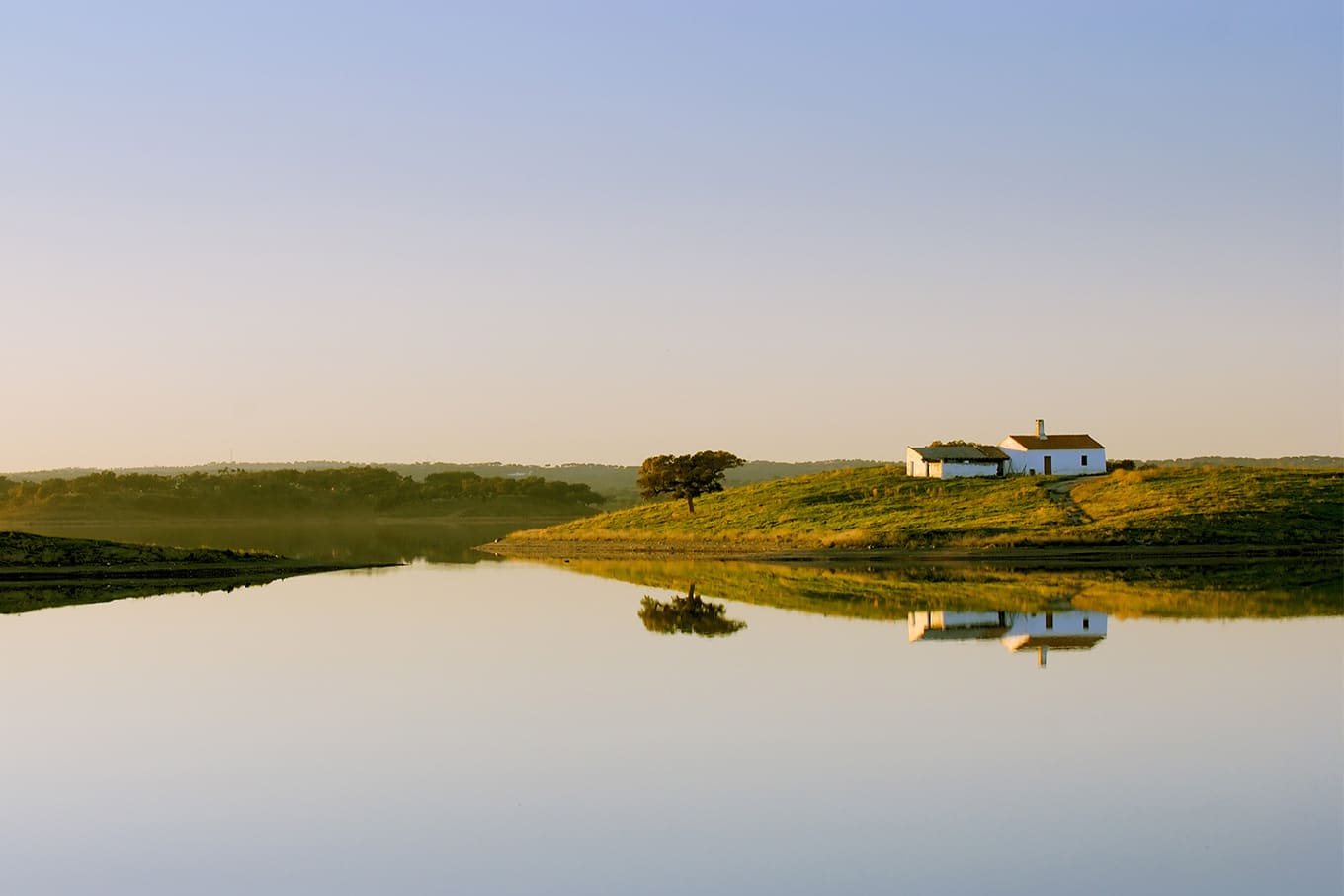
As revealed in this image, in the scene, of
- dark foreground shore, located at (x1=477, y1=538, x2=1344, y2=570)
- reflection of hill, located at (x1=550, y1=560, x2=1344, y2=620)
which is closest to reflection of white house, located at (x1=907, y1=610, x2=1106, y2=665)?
reflection of hill, located at (x1=550, y1=560, x2=1344, y2=620)

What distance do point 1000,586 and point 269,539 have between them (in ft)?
315

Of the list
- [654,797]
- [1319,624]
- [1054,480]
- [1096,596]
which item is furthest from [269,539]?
[654,797]

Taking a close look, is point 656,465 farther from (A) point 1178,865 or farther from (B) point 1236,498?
(A) point 1178,865

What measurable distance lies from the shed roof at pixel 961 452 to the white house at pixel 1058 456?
1.68 m

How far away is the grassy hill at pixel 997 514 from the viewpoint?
8500 cm

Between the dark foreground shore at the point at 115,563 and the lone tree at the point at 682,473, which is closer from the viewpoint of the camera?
the dark foreground shore at the point at 115,563

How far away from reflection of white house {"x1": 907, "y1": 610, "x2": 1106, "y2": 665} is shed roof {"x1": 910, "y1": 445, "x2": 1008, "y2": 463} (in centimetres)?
6864

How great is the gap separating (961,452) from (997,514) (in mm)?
23411

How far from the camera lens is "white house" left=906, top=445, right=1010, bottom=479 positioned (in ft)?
382

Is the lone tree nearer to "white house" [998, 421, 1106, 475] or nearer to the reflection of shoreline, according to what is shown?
"white house" [998, 421, 1106, 475]

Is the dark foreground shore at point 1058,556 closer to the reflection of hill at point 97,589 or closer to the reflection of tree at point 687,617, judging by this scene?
the reflection of tree at point 687,617

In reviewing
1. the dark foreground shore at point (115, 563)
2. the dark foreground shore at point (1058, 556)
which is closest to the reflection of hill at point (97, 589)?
the dark foreground shore at point (115, 563)

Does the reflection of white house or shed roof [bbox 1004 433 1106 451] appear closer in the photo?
the reflection of white house

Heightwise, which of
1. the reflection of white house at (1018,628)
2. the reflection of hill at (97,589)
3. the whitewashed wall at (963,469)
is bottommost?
the reflection of white house at (1018,628)
